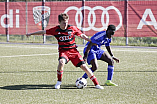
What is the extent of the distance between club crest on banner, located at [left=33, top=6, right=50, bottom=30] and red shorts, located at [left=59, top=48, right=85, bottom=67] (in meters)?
15.9

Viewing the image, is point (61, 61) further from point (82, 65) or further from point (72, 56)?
point (82, 65)

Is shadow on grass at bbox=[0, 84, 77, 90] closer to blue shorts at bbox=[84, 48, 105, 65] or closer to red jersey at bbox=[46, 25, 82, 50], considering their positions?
blue shorts at bbox=[84, 48, 105, 65]

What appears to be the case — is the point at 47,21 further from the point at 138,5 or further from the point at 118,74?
the point at 118,74

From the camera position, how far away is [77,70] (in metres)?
10.6

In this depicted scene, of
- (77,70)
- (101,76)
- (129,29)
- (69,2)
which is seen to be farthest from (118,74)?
(69,2)

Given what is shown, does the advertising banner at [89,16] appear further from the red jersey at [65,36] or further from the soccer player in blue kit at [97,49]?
the red jersey at [65,36]

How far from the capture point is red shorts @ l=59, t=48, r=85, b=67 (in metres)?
7.55

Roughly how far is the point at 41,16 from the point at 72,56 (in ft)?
52.8

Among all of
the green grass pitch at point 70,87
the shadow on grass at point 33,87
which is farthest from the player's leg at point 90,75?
the shadow on grass at point 33,87

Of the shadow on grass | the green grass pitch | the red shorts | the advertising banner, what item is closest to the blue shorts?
the red shorts

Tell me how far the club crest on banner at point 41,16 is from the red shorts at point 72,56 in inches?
624

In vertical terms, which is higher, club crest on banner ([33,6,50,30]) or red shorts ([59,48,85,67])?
club crest on banner ([33,6,50,30])

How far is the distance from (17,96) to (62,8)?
54.8 ft

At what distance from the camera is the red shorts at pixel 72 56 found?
24.8ft
